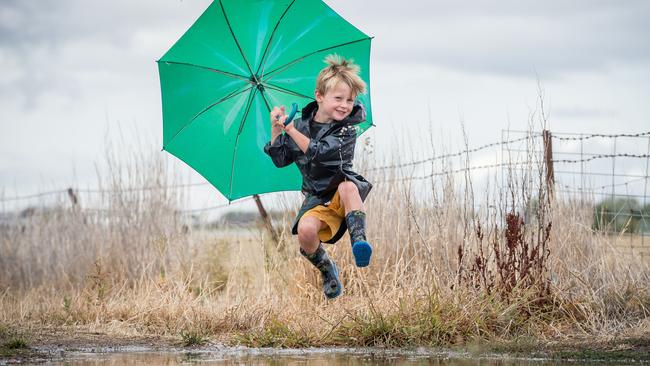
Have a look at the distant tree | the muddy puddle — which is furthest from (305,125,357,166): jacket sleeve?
the distant tree

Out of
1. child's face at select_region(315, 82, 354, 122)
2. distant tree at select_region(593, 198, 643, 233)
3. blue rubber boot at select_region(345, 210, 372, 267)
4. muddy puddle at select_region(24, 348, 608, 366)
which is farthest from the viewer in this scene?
distant tree at select_region(593, 198, 643, 233)

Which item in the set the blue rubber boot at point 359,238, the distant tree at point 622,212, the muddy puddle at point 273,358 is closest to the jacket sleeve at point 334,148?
the blue rubber boot at point 359,238

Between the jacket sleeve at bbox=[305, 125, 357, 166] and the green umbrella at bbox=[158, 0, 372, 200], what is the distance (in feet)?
2.01

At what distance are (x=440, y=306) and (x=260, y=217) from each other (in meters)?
4.73

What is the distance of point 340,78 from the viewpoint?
6.35m

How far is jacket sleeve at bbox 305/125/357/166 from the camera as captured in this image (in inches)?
247

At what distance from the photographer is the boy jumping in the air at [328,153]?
630 cm

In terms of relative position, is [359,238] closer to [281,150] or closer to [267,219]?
[281,150]

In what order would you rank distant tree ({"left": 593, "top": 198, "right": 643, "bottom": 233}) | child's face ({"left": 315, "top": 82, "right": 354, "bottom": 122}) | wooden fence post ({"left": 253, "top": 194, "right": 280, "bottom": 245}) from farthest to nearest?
1. wooden fence post ({"left": 253, "top": 194, "right": 280, "bottom": 245})
2. distant tree ({"left": 593, "top": 198, "right": 643, "bottom": 233})
3. child's face ({"left": 315, "top": 82, "right": 354, "bottom": 122})

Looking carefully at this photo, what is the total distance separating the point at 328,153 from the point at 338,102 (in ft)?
1.22

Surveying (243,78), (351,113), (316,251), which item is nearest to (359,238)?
(316,251)

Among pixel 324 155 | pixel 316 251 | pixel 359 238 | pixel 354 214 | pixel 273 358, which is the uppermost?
pixel 324 155

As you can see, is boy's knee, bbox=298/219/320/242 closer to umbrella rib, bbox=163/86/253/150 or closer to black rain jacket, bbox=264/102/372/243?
black rain jacket, bbox=264/102/372/243

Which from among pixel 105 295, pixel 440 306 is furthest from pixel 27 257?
pixel 440 306
